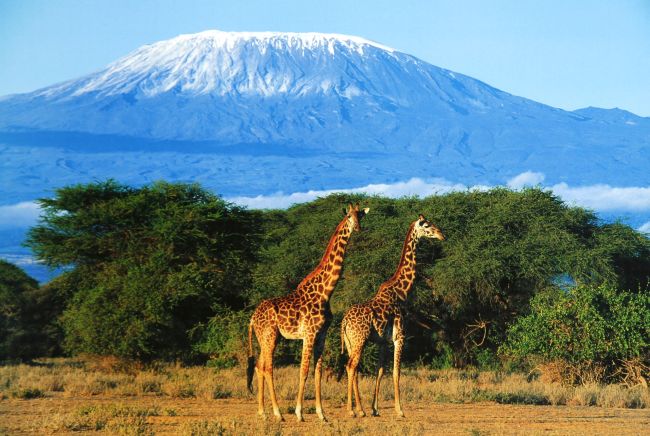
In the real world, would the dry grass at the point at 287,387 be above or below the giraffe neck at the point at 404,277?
below

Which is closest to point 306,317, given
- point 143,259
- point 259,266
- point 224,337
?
point 224,337

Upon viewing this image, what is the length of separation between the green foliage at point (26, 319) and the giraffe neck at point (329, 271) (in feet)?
58.5

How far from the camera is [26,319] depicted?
3584cm

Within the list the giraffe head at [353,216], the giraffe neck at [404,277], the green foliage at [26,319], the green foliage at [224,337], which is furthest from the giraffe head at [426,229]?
the green foliage at [26,319]

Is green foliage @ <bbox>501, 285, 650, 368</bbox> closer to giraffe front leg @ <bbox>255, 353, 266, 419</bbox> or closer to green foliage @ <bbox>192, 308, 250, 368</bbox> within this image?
green foliage @ <bbox>192, 308, 250, 368</bbox>

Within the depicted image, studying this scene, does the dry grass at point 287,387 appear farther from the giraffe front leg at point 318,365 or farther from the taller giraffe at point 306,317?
the taller giraffe at point 306,317

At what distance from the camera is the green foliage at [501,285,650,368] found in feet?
79.8

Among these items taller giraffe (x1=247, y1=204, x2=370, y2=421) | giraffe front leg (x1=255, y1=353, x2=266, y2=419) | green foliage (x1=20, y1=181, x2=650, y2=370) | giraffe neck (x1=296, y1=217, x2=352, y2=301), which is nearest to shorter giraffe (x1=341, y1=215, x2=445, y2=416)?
taller giraffe (x1=247, y1=204, x2=370, y2=421)

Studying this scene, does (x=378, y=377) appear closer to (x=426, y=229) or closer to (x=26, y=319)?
(x=426, y=229)

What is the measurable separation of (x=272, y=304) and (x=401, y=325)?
2.21m

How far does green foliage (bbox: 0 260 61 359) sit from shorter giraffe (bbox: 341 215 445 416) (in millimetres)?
17719

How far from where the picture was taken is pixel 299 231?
36.5 metres

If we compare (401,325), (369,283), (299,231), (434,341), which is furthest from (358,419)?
(299,231)

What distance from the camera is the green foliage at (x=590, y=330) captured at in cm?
2431
